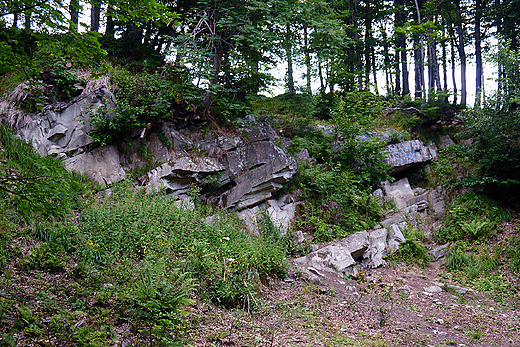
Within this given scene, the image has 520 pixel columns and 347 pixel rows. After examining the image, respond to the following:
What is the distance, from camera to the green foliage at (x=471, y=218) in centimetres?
915

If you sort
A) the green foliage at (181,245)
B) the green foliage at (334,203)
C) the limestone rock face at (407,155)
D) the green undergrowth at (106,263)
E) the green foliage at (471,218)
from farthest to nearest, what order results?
1. the limestone rock face at (407,155)
2. the green foliage at (334,203)
3. the green foliage at (471,218)
4. the green foliage at (181,245)
5. the green undergrowth at (106,263)

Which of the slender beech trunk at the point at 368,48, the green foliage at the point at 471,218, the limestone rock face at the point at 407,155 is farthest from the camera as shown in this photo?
the slender beech trunk at the point at 368,48

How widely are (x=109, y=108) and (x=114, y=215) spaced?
4.61 m

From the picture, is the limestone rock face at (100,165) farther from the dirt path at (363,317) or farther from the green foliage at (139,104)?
the dirt path at (363,317)

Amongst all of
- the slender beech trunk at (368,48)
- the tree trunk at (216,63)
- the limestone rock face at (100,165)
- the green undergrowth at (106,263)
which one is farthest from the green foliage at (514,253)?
the limestone rock face at (100,165)

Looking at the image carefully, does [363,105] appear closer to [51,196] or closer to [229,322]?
[229,322]

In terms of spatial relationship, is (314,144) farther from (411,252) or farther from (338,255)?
(411,252)

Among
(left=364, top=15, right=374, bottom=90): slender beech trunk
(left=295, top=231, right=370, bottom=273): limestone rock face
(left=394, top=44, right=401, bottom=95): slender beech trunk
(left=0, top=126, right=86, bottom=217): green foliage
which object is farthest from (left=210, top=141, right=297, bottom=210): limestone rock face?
(left=394, top=44, right=401, bottom=95): slender beech trunk

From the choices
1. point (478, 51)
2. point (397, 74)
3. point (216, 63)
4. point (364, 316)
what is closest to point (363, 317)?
point (364, 316)

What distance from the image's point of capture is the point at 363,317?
→ 560cm

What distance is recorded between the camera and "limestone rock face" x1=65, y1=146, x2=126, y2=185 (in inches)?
346

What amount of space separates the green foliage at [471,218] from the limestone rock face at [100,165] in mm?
10766

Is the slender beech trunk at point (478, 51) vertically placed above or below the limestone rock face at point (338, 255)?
above

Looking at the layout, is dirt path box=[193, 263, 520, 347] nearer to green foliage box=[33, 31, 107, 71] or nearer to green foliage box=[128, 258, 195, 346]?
green foliage box=[128, 258, 195, 346]
